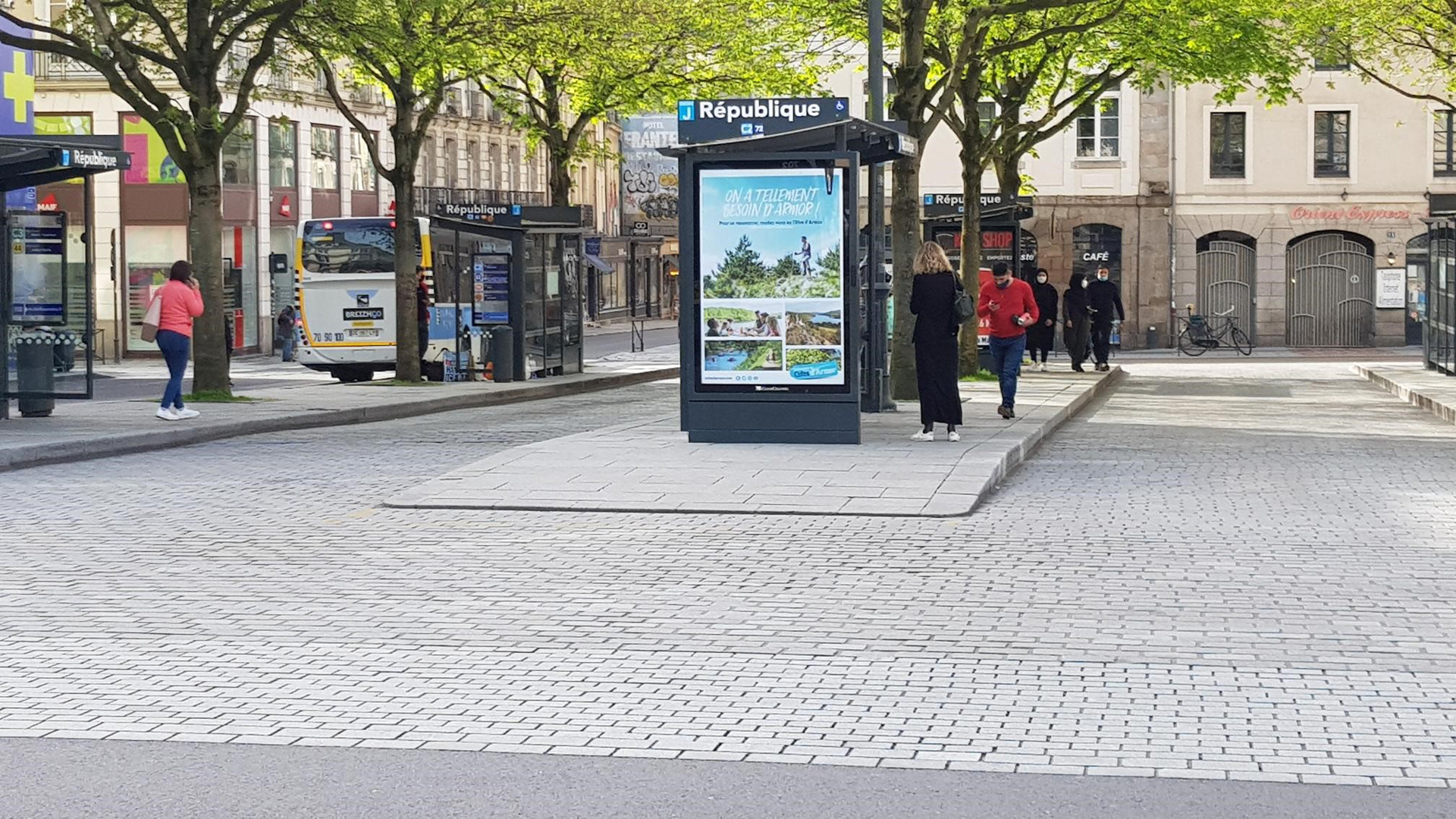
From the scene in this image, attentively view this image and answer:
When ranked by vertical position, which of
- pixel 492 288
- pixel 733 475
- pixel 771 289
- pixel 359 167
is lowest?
pixel 733 475

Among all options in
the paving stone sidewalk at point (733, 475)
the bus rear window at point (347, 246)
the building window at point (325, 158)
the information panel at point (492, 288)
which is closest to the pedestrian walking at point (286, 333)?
the building window at point (325, 158)

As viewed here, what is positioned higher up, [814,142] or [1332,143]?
[1332,143]

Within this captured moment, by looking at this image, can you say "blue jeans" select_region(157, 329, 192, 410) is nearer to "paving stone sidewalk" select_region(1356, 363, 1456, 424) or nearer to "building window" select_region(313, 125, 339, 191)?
"paving stone sidewalk" select_region(1356, 363, 1456, 424)

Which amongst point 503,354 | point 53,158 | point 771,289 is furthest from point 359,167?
point 771,289

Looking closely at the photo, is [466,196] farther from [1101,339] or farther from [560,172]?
[1101,339]

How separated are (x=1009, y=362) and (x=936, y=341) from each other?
3269mm

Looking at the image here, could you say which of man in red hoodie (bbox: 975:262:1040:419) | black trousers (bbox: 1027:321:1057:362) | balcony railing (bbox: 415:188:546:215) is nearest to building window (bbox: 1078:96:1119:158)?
balcony railing (bbox: 415:188:546:215)

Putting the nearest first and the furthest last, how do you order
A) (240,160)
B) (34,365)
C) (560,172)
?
(34,365) < (560,172) < (240,160)

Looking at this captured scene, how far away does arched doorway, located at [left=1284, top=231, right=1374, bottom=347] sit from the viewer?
55.2 meters

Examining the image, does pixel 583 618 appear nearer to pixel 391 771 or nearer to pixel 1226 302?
pixel 391 771

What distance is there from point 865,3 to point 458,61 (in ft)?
20.9

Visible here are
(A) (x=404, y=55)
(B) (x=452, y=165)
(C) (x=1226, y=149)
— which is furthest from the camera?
(B) (x=452, y=165)

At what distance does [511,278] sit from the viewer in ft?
111

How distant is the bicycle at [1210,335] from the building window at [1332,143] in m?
4.43
